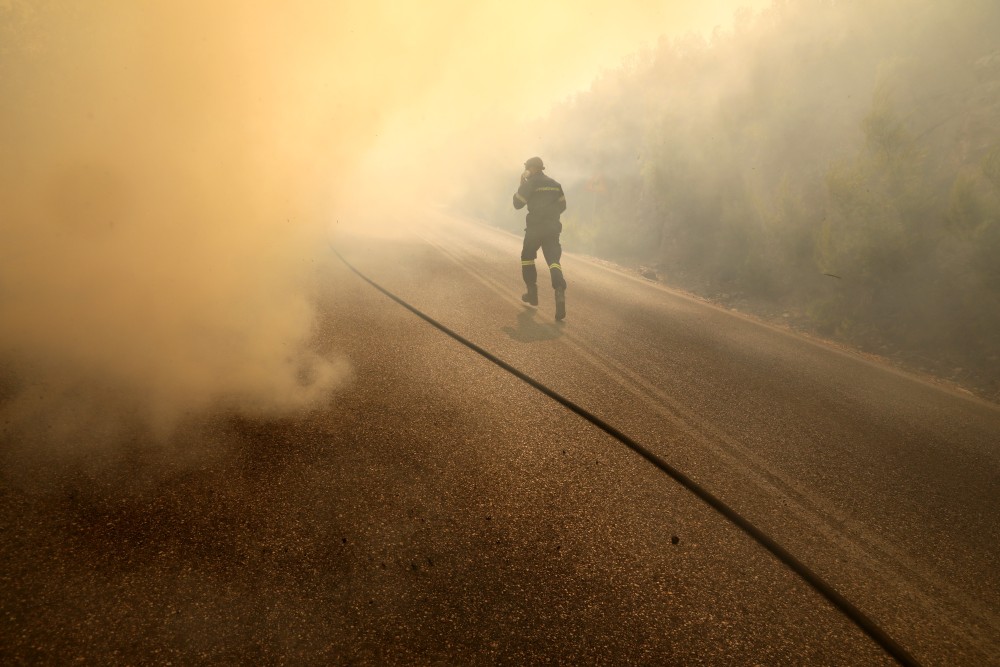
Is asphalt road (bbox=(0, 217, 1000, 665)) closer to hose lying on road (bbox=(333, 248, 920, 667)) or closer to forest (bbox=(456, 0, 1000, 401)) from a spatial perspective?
hose lying on road (bbox=(333, 248, 920, 667))

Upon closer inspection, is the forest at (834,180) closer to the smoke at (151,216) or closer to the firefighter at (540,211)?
the firefighter at (540,211)

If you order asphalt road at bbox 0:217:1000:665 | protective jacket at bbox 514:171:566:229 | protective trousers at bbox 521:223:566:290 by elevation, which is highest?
protective jacket at bbox 514:171:566:229

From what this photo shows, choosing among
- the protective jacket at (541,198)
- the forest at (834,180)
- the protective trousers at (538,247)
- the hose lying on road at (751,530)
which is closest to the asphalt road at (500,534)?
the hose lying on road at (751,530)

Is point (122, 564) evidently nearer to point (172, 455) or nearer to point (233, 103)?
point (172, 455)

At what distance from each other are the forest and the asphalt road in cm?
400

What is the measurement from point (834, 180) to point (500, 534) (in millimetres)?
9163

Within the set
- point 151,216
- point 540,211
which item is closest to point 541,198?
point 540,211

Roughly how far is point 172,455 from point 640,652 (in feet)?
8.17

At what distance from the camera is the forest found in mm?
7332

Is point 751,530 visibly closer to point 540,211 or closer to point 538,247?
point 538,247

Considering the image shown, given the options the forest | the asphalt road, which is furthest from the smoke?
the forest

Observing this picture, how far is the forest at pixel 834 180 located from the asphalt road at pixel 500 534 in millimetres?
4002

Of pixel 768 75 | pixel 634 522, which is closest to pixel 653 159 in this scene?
pixel 768 75

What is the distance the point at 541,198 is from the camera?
6.59 meters
